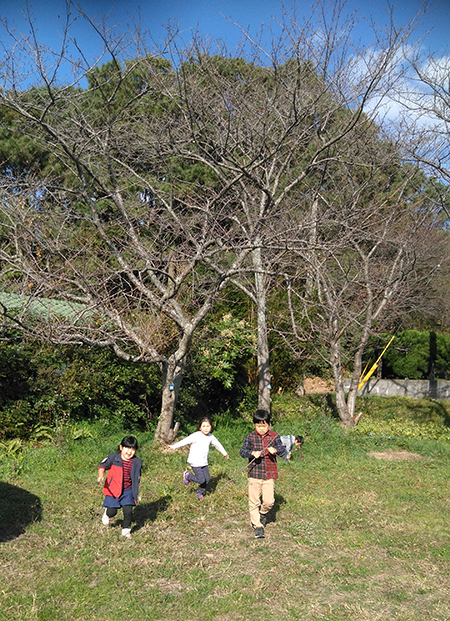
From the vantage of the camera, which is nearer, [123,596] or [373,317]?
[123,596]

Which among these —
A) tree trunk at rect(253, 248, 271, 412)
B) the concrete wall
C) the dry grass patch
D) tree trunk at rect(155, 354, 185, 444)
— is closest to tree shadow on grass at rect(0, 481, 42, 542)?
tree trunk at rect(155, 354, 185, 444)

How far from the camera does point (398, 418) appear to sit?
586 inches

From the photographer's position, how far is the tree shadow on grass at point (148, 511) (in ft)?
18.7

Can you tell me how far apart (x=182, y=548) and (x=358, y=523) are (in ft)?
6.52

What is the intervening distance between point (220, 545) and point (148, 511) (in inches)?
46.4

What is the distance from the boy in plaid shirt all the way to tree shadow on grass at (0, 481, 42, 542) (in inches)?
85.6

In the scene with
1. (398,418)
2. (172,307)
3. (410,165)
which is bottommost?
(398,418)

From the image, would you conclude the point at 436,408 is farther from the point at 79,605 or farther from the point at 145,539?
the point at 79,605

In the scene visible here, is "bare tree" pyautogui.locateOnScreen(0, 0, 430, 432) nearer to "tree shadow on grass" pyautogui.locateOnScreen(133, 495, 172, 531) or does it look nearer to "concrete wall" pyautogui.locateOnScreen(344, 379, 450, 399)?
"tree shadow on grass" pyautogui.locateOnScreen(133, 495, 172, 531)

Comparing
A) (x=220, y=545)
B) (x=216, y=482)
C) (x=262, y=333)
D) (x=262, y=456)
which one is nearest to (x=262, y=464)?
(x=262, y=456)

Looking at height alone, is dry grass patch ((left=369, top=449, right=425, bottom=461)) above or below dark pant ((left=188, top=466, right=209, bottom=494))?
below

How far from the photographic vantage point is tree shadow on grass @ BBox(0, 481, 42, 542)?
207 inches

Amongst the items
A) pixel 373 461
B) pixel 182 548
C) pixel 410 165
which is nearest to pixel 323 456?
pixel 373 461

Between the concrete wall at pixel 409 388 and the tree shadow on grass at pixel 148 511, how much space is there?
478 inches
